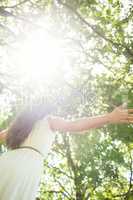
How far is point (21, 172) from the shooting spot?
9.60ft

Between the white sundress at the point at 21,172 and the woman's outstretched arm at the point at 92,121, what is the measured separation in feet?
0.88

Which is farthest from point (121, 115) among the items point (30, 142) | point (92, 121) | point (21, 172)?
point (21, 172)

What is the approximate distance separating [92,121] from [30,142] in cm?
60

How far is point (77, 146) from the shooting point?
17.2 meters

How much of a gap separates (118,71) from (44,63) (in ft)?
9.99

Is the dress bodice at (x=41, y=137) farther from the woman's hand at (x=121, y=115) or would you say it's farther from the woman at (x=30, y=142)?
the woman's hand at (x=121, y=115)

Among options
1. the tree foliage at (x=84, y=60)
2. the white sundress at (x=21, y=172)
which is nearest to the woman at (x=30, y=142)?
the white sundress at (x=21, y=172)

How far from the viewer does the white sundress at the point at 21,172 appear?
2885mm

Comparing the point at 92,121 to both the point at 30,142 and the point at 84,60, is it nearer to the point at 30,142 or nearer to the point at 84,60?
the point at 30,142

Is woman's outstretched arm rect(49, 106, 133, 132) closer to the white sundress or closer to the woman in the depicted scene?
the woman

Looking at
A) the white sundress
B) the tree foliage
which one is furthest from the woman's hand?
the tree foliage

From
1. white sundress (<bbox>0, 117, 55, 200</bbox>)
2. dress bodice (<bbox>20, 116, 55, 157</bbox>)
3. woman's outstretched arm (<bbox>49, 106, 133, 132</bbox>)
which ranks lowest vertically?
white sundress (<bbox>0, 117, 55, 200</bbox>)

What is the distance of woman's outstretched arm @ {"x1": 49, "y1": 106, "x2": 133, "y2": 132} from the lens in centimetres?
328

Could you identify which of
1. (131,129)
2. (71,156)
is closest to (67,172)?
(71,156)
